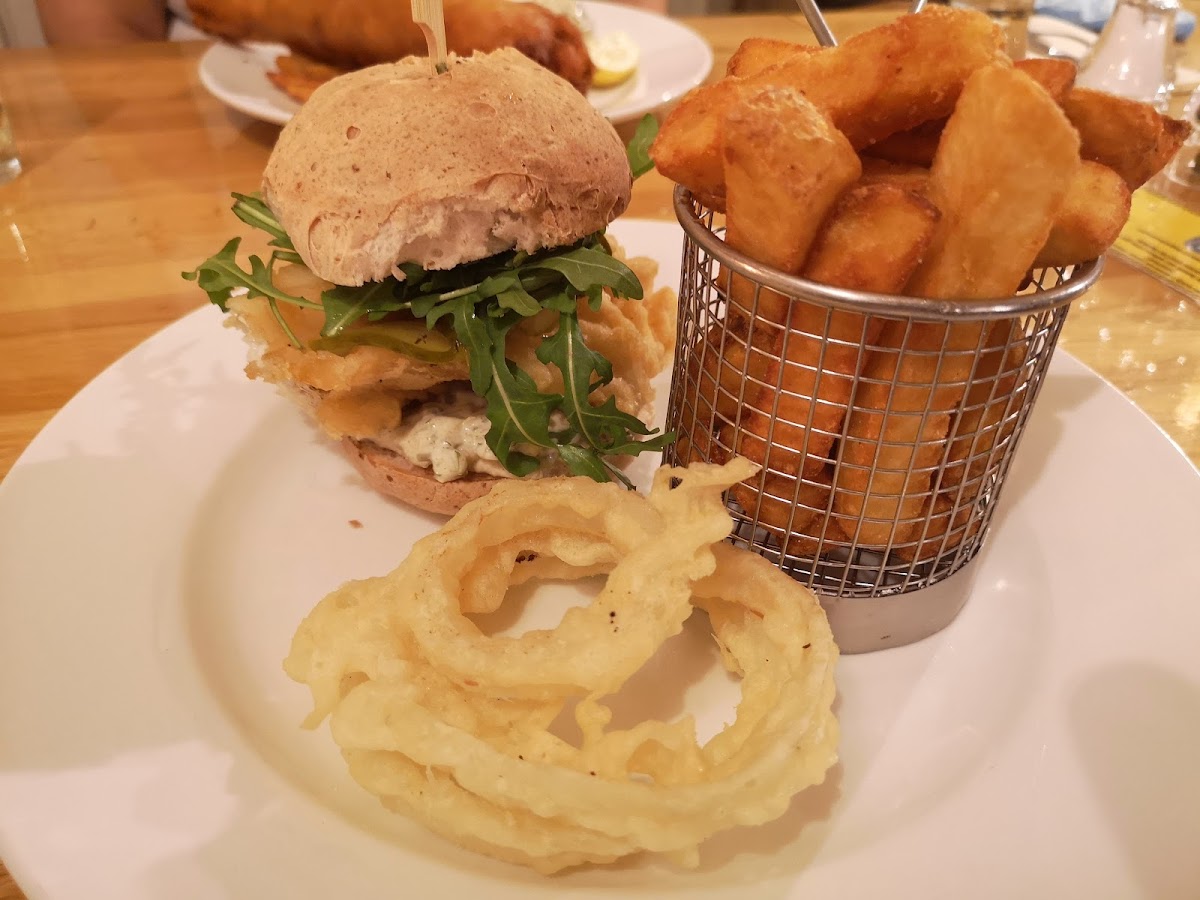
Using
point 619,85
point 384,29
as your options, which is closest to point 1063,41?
point 619,85

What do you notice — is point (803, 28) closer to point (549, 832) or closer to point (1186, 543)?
point (1186, 543)

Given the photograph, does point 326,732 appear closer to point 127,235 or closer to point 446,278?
point 446,278

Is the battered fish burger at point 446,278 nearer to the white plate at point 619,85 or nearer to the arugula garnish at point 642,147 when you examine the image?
the arugula garnish at point 642,147

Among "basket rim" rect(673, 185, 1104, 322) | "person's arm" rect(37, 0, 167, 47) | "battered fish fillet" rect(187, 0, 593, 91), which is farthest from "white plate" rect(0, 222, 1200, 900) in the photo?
"person's arm" rect(37, 0, 167, 47)

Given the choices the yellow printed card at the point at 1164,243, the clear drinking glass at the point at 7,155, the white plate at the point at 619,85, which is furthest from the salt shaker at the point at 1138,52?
the clear drinking glass at the point at 7,155

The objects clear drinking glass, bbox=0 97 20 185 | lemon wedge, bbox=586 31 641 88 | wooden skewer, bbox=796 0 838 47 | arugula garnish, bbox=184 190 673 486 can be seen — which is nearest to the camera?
wooden skewer, bbox=796 0 838 47

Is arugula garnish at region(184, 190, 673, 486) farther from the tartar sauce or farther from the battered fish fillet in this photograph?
the battered fish fillet

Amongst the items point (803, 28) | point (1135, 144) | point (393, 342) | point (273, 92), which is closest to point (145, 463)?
point (393, 342)
